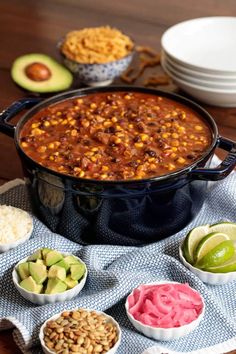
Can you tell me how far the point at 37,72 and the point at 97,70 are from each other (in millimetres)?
223

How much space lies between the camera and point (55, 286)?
208 centimetres

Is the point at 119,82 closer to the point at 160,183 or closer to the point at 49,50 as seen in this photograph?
the point at 49,50

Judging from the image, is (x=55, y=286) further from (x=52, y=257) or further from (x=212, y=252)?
(x=212, y=252)

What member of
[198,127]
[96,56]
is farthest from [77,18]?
[198,127]

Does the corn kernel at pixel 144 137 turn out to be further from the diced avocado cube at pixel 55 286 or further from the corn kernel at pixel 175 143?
the diced avocado cube at pixel 55 286

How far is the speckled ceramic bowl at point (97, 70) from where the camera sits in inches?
123

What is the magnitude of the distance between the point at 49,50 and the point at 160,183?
146 cm

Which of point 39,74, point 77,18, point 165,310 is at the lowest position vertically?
point 77,18

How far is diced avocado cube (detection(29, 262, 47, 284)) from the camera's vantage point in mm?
2096

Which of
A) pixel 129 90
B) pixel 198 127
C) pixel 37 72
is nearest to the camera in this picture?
pixel 198 127

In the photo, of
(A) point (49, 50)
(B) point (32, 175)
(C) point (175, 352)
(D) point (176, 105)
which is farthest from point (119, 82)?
(C) point (175, 352)

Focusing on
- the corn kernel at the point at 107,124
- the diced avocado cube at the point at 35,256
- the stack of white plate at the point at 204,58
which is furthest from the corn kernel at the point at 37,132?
the stack of white plate at the point at 204,58

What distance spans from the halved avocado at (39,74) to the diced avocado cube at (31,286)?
115 centimetres

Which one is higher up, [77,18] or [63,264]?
[63,264]
